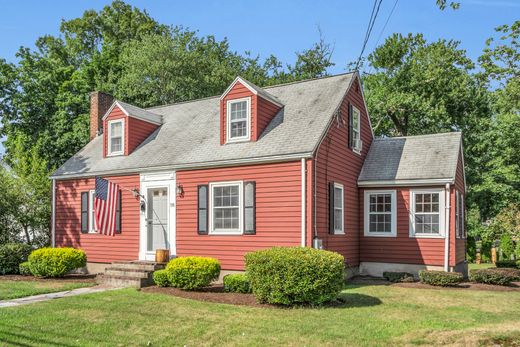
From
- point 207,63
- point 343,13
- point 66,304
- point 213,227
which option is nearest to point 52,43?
point 207,63

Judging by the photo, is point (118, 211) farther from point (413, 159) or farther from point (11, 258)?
point (413, 159)

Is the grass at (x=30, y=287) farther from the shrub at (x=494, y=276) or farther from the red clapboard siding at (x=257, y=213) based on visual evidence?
the shrub at (x=494, y=276)

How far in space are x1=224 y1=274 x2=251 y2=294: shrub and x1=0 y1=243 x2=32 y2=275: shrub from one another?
8533 mm

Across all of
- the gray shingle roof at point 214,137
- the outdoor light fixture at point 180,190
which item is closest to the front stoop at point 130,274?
the outdoor light fixture at point 180,190

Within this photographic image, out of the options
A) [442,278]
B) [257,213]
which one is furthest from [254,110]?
[442,278]

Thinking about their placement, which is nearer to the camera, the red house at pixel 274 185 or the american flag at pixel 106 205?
the red house at pixel 274 185

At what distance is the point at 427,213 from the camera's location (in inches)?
591

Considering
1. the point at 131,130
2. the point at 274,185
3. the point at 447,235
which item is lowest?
the point at 447,235

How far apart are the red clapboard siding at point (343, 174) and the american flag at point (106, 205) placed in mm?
6781

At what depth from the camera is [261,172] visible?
13.5 metres

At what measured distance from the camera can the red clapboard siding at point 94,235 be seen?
52.1 feet

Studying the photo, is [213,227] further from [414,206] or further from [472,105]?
[472,105]

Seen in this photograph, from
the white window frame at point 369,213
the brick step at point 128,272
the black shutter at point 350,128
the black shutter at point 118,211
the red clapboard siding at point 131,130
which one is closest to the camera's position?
the brick step at point 128,272

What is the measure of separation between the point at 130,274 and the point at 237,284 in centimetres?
382
